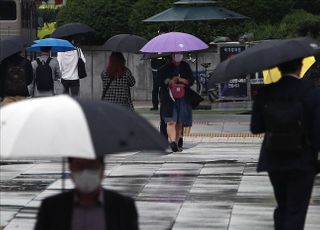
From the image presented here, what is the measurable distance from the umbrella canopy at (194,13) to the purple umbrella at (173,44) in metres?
7.49

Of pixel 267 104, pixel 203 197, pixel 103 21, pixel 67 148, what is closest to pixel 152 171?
pixel 203 197

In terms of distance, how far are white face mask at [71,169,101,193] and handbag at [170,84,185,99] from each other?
9579 mm

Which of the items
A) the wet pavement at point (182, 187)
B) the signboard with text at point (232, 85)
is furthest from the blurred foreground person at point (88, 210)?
the signboard with text at point (232, 85)

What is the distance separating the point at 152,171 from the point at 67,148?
7956 mm

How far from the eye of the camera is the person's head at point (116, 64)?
13.7 meters

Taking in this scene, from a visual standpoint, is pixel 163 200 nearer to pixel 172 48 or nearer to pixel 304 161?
pixel 304 161

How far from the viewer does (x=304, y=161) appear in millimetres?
7020

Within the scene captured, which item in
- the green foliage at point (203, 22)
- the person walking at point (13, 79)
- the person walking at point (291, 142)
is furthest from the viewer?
the green foliage at point (203, 22)

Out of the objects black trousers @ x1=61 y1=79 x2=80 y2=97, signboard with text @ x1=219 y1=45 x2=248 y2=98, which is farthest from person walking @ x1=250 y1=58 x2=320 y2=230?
signboard with text @ x1=219 y1=45 x2=248 y2=98

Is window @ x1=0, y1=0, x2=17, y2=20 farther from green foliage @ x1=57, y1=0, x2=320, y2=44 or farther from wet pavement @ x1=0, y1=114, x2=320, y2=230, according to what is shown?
wet pavement @ x1=0, y1=114, x2=320, y2=230

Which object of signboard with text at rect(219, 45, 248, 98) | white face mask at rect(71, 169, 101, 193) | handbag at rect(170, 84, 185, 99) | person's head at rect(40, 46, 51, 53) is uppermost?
white face mask at rect(71, 169, 101, 193)

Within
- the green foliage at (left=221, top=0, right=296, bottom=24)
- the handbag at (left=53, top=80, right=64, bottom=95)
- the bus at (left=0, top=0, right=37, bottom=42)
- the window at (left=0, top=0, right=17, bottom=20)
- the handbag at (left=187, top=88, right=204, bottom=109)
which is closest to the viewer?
the handbag at (left=187, top=88, right=204, bottom=109)

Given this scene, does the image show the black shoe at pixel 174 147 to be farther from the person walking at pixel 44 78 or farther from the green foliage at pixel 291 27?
the green foliage at pixel 291 27

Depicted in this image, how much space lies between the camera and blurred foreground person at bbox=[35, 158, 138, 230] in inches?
170
